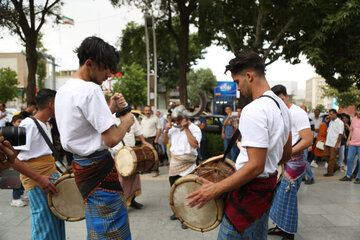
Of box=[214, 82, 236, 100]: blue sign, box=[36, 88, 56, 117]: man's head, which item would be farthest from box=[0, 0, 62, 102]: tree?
box=[214, 82, 236, 100]: blue sign

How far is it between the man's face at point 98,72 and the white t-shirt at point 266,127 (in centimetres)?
100

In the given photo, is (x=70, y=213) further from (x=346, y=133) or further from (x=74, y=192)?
(x=346, y=133)

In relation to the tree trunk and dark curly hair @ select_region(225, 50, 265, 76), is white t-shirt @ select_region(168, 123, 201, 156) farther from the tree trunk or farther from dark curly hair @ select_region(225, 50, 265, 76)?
the tree trunk

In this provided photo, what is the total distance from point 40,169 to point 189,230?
227 centimetres

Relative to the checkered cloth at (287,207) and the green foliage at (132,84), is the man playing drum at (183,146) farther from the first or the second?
the green foliage at (132,84)

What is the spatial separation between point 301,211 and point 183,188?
346cm

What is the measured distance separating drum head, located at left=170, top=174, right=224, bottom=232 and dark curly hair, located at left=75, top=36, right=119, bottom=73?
3.55 ft

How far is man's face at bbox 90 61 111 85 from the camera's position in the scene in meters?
1.88

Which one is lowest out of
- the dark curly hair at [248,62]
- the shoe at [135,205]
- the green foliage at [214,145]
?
the shoe at [135,205]

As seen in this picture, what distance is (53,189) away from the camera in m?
2.38

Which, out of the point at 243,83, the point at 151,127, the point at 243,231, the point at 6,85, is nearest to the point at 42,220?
the point at 243,231

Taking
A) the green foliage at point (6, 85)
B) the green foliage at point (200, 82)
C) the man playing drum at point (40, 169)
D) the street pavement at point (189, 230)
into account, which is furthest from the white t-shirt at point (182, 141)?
the green foliage at point (200, 82)

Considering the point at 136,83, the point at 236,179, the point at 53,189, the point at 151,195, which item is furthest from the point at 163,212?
the point at 136,83

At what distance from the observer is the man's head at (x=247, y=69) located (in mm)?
1825
